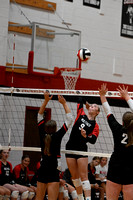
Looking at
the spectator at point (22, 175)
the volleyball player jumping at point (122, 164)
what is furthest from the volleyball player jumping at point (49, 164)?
the spectator at point (22, 175)

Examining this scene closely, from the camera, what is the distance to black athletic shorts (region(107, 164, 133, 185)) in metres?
5.02

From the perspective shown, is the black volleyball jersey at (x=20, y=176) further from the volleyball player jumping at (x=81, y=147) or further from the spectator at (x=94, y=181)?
the volleyball player jumping at (x=81, y=147)

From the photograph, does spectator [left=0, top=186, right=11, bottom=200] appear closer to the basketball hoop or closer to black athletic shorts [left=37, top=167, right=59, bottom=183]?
black athletic shorts [left=37, top=167, right=59, bottom=183]

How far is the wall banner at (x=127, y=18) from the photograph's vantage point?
1419 centimetres

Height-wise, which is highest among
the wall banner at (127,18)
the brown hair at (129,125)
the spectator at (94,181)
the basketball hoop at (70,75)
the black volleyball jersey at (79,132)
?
the wall banner at (127,18)

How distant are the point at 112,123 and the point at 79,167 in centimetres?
192

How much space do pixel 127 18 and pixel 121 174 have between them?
398 inches

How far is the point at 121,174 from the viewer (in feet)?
16.5

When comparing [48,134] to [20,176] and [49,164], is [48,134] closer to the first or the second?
[49,164]

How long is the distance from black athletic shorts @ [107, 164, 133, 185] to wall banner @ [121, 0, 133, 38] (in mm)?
9693

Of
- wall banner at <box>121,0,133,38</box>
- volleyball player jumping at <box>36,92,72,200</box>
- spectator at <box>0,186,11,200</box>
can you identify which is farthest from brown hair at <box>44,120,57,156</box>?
wall banner at <box>121,0,133,38</box>

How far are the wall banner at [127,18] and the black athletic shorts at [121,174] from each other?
31.8 ft

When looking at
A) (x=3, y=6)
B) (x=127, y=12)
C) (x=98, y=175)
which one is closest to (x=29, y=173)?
(x=98, y=175)

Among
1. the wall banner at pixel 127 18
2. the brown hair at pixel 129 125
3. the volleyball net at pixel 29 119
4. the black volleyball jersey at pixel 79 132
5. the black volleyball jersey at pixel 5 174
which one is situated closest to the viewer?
the brown hair at pixel 129 125
